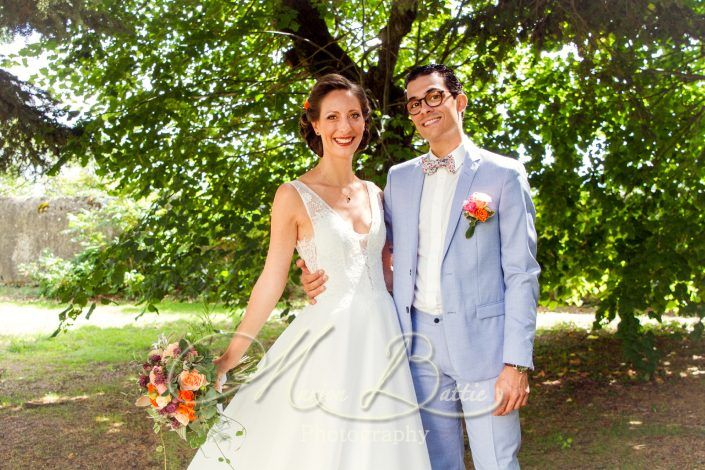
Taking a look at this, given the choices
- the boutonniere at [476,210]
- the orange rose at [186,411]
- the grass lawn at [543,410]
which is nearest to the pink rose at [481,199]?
the boutonniere at [476,210]

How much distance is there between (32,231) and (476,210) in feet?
44.7

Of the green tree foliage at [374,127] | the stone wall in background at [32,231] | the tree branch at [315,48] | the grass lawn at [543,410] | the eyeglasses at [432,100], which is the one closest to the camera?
the eyeglasses at [432,100]

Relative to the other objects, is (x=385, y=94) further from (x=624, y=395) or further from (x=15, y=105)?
(x=624, y=395)

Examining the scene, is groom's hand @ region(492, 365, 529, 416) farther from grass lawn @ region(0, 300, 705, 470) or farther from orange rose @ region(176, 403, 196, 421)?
grass lawn @ region(0, 300, 705, 470)

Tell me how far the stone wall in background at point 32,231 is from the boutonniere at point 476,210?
1269cm

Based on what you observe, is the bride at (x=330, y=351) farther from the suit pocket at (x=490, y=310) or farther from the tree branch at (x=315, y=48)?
the tree branch at (x=315, y=48)

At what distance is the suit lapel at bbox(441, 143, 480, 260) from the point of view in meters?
2.61

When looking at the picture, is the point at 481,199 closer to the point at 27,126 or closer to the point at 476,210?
the point at 476,210

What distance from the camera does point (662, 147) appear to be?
18.7 feet

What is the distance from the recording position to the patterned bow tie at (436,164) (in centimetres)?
273

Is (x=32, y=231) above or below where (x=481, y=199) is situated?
below

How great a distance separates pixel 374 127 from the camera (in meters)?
5.27

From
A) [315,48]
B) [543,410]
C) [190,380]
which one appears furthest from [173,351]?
[543,410]

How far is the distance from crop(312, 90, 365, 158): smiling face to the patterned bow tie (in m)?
0.31
